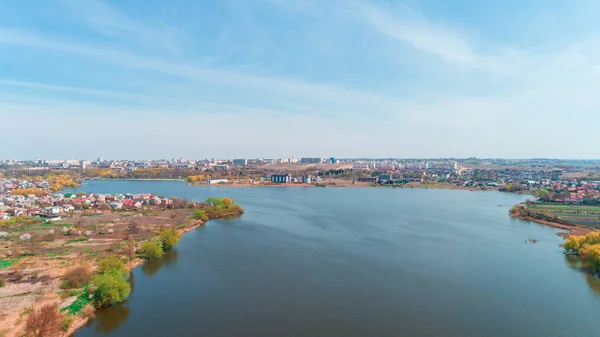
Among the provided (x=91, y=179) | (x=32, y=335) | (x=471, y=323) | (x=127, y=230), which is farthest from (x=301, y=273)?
(x=91, y=179)

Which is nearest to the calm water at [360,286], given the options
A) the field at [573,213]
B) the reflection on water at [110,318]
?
the reflection on water at [110,318]

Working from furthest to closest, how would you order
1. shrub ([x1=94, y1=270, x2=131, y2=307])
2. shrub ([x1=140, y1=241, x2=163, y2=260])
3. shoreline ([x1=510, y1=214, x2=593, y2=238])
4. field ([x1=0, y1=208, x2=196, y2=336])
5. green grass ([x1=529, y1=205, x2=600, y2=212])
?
1. green grass ([x1=529, y1=205, x2=600, y2=212])
2. shoreline ([x1=510, y1=214, x2=593, y2=238])
3. shrub ([x1=140, y1=241, x2=163, y2=260])
4. field ([x1=0, y1=208, x2=196, y2=336])
5. shrub ([x1=94, y1=270, x2=131, y2=307])

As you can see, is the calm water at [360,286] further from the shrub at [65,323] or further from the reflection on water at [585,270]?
the shrub at [65,323]

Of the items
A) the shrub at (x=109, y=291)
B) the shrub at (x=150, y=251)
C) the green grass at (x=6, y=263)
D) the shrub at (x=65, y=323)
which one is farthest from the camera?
the shrub at (x=150, y=251)

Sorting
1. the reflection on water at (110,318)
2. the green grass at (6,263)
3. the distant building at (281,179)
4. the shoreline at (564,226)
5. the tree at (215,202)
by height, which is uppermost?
the distant building at (281,179)

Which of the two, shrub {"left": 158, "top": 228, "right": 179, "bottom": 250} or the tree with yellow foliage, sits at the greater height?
the tree with yellow foliage

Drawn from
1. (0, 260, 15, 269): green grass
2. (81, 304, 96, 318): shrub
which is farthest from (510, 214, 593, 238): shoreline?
(0, 260, 15, 269): green grass

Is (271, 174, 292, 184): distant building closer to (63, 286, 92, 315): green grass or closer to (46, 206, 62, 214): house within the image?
(46, 206, 62, 214): house

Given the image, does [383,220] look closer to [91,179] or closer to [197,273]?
[197,273]
